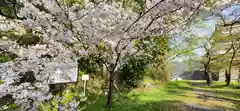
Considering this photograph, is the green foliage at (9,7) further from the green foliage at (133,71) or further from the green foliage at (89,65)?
the green foliage at (133,71)

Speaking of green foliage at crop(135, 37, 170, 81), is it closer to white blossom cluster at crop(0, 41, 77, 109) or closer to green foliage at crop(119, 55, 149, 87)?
green foliage at crop(119, 55, 149, 87)

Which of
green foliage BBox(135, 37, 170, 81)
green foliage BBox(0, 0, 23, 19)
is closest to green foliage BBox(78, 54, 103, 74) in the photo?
green foliage BBox(135, 37, 170, 81)

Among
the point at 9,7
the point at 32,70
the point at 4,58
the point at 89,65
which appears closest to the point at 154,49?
the point at 89,65

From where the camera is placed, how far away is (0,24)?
17.4ft

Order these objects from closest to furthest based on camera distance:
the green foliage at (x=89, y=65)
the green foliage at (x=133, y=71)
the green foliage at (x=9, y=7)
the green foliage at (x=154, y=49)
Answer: the green foliage at (x=9, y=7) < the green foliage at (x=89, y=65) < the green foliage at (x=154, y=49) < the green foliage at (x=133, y=71)

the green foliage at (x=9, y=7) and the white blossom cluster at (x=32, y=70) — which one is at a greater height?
the green foliage at (x=9, y=7)

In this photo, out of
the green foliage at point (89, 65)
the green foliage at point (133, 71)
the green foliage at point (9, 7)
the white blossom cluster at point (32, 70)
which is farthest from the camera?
the green foliage at point (133, 71)

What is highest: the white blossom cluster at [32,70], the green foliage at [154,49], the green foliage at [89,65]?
the green foliage at [154,49]

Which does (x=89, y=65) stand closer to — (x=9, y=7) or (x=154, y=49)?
(x=9, y=7)


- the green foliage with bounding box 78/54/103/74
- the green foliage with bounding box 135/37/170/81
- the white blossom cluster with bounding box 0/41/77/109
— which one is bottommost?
the white blossom cluster with bounding box 0/41/77/109

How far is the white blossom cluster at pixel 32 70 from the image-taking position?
117 inches

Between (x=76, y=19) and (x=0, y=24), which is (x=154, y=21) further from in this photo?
(x=0, y=24)

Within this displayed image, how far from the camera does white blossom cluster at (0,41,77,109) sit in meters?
2.97

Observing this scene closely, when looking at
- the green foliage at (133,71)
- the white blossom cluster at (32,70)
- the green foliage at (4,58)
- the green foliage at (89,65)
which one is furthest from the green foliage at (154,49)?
the green foliage at (4,58)
